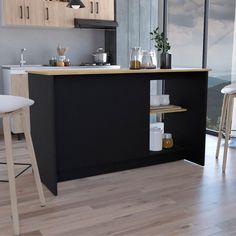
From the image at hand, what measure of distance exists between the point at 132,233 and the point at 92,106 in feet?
3.71

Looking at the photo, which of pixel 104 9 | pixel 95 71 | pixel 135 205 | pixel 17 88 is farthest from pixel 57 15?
pixel 135 205

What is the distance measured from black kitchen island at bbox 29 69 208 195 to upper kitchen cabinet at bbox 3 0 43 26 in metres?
1.91

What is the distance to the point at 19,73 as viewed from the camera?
13.9 feet

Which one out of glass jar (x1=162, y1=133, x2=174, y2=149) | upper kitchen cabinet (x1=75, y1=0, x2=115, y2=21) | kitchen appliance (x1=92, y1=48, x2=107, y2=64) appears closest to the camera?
glass jar (x1=162, y1=133, x2=174, y2=149)

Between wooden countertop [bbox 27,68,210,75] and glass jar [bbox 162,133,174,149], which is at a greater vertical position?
wooden countertop [bbox 27,68,210,75]

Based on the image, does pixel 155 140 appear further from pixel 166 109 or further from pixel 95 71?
pixel 95 71

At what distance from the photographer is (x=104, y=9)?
500 cm

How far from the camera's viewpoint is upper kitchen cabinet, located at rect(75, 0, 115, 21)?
484 centimetres

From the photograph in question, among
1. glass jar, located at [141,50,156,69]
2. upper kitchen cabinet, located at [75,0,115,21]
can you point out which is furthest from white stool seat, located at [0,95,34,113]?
upper kitchen cabinet, located at [75,0,115,21]

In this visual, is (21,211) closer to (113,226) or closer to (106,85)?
(113,226)

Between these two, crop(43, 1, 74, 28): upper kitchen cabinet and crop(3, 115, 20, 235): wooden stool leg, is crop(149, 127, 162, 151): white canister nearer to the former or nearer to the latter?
crop(3, 115, 20, 235): wooden stool leg

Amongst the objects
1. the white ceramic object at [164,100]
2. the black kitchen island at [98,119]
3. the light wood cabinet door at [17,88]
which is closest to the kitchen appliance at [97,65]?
the light wood cabinet door at [17,88]

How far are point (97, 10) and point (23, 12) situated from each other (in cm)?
110

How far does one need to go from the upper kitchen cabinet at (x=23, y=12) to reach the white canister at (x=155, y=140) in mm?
2339
